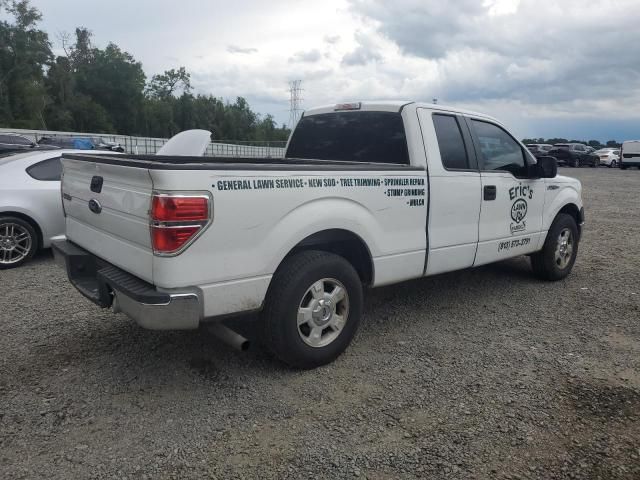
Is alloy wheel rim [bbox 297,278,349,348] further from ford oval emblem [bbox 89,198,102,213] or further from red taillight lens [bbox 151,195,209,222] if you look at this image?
ford oval emblem [bbox 89,198,102,213]

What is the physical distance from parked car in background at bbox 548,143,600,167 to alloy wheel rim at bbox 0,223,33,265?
3890cm

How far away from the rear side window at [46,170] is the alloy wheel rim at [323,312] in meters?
4.59

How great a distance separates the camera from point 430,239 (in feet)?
14.4

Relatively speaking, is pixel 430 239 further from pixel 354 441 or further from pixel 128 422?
pixel 128 422

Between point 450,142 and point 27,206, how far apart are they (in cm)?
504

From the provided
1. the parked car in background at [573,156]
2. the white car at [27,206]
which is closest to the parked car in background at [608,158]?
the parked car in background at [573,156]

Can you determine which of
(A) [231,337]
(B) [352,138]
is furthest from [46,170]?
(A) [231,337]

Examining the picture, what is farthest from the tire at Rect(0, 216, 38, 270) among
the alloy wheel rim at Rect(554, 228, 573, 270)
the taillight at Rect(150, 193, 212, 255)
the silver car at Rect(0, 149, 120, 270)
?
the alloy wheel rim at Rect(554, 228, 573, 270)

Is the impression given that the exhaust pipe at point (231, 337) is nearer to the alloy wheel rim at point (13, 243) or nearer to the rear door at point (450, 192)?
the rear door at point (450, 192)

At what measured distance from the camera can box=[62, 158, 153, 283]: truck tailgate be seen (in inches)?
123

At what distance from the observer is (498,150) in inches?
207

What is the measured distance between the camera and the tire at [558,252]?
598cm

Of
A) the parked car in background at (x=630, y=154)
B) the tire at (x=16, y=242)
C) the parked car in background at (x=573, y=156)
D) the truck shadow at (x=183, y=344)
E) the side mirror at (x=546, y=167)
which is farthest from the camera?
the parked car in background at (x=573, y=156)

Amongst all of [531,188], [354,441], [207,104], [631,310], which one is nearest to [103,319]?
[354,441]
